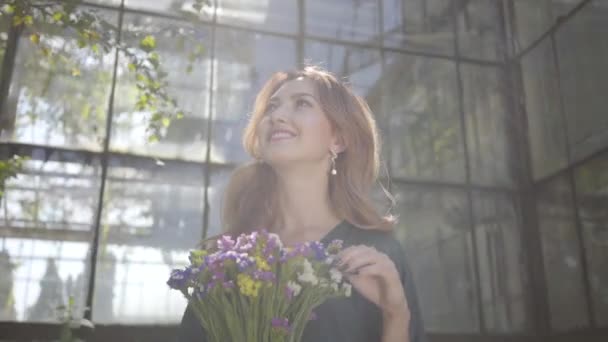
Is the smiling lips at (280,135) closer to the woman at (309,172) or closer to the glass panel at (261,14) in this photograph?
the woman at (309,172)

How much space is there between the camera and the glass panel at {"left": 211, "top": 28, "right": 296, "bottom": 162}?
19.4ft

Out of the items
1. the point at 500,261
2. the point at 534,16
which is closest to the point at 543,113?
the point at 534,16

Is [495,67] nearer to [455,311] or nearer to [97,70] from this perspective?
[455,311]

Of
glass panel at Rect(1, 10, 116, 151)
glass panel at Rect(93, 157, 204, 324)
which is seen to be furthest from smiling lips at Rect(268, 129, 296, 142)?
glass panel at Rect(1, 10, 116, 151)

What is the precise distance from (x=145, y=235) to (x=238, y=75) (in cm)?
181

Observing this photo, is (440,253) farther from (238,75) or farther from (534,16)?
(534,16)

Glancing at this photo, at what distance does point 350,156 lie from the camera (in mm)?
1532

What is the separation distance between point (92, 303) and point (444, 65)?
14.0 ft

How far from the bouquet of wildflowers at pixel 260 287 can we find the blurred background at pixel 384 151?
4134 millimetres

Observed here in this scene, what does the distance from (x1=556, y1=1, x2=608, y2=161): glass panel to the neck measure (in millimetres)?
4990

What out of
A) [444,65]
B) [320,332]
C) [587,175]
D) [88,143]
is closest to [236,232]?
[320,332]

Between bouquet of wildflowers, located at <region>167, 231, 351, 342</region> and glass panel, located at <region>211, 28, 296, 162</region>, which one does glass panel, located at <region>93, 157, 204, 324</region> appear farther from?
bouquet of wildflowers, located at <region>167, 231, 351, 342</region>

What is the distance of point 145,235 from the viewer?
5422 millimetres

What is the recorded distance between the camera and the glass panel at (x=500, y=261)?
600cm
